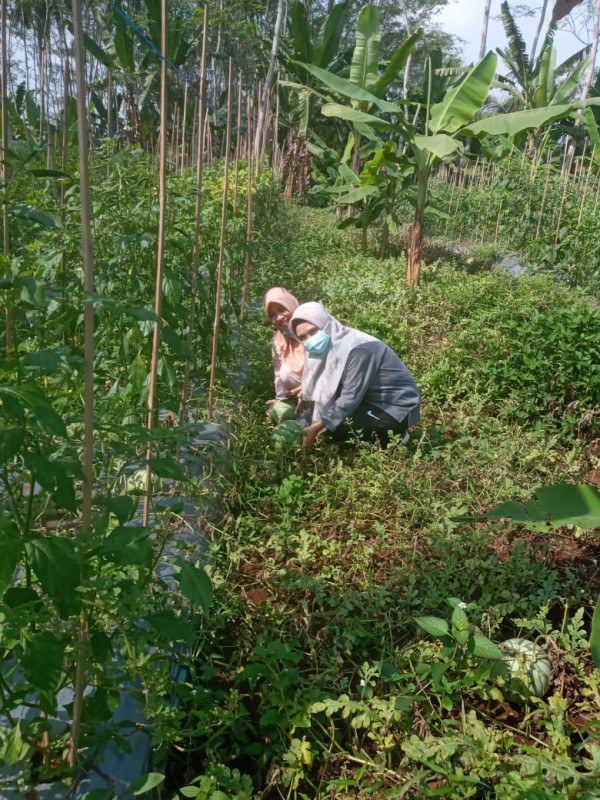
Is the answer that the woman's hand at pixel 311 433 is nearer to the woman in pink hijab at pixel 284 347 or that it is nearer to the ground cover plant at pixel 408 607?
the ground cover plant at pixel 408 607

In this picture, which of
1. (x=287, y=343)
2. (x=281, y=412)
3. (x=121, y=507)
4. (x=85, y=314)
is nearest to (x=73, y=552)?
(x=121, y=507)

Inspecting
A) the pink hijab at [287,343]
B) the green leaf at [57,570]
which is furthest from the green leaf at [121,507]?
the pink hijab at [287,343]

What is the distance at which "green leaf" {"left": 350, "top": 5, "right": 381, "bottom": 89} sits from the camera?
7844 millimetres

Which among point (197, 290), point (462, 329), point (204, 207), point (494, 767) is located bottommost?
point (494, 767)

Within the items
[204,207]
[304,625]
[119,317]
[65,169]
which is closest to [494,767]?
[304,625]

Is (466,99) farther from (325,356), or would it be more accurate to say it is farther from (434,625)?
(434,625)

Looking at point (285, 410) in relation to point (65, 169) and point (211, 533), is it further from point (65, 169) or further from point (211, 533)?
point (65, 169)

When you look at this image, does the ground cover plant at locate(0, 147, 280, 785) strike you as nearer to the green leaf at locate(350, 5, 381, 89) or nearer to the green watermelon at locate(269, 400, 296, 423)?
the green watermelon at locate(269, 400, 296, 423)

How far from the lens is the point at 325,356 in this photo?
145 inches

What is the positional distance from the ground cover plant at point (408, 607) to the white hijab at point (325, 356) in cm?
31

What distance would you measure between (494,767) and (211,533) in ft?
4.80

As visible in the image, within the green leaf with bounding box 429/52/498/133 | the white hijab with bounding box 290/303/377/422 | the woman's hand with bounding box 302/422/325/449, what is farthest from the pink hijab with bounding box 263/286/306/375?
the green leaf with bounding box 429/52/498/133

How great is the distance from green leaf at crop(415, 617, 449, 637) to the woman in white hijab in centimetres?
161

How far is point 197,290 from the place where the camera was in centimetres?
340
